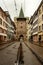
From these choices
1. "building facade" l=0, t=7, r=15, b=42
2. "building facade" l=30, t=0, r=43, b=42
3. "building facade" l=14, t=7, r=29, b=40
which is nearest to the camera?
"building facade" l=30, t=0, r=43, b=42

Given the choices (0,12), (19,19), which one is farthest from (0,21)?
(19,19)

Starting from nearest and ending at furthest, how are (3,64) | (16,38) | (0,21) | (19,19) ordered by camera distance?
(3,64) → (0,21) → (16,38) → (19,19)

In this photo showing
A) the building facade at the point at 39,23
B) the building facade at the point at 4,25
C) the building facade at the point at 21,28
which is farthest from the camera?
the building facade at the point at 21,28

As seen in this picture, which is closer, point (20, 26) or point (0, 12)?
point (0, 12)

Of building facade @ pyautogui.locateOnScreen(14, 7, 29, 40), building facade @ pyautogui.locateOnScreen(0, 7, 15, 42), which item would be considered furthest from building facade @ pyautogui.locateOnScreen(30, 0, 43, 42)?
building facade @ pyautogui.locateOnScreen(14, 7, 29, 40)

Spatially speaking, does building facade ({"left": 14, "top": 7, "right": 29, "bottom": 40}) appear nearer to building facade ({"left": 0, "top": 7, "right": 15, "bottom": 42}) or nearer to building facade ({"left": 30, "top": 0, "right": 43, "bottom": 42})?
building facade ({"left": 0, "top": 7, "right": 15, "bottom": 42})

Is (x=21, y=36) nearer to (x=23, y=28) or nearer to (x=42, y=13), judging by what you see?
(x=23, y=28)

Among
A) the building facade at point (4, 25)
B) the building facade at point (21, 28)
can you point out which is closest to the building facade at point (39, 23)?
the building facade at point (4, 25)

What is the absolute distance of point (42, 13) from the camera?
54719 millimetres

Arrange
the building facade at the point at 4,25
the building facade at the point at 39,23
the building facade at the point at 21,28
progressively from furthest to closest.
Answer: the building facade at the point at 21,28, the building facade at the point at 4,25, the building facade at the point at 39,23

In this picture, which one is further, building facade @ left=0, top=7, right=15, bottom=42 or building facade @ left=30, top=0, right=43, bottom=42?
building facade @ left=0, top=7, right=15, bottom=42

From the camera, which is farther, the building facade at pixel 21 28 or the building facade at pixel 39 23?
the building facade at pixel 21 28

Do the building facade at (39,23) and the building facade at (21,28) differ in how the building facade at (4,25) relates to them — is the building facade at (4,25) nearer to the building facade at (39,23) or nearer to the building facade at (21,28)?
the building facade at (39,23)

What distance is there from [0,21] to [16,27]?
75.0 metres
